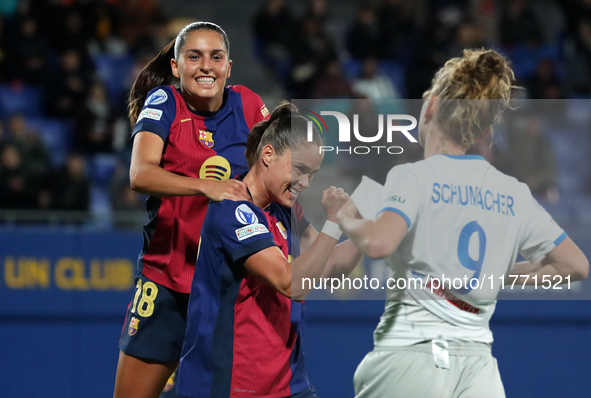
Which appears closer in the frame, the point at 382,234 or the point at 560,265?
the point at 382,234

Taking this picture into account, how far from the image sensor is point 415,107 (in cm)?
258

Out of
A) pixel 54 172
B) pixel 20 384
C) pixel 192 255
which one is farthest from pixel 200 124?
pixel 54 172

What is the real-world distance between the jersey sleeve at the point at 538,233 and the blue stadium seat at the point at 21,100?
740cm

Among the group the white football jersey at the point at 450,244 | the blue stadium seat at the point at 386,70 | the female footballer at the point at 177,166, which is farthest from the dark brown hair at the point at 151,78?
the blue stadium seat at the point at 386,70

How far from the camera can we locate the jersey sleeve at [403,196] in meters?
2.09

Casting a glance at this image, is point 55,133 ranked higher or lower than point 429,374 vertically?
higher

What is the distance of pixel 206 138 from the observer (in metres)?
3.05

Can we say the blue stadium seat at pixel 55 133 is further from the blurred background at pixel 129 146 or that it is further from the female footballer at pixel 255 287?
the female footballer at pixel 255 287

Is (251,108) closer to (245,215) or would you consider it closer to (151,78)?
(151,78)

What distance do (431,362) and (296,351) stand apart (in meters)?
0.54

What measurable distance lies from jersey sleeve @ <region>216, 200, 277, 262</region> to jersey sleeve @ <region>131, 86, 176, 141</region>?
2.32 feet

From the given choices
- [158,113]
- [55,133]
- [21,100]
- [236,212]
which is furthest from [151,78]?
[21,100]

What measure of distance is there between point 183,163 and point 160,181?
0.31 metres

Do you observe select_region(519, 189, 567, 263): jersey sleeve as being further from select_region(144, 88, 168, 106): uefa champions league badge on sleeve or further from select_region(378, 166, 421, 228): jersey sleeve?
select_region(144, 88, 168, 106): uefa champions league badge on sleeve
